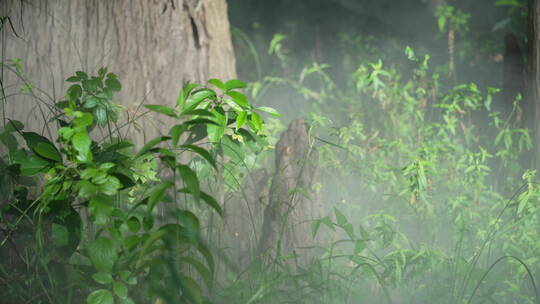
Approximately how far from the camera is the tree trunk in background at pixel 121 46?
2623 mm

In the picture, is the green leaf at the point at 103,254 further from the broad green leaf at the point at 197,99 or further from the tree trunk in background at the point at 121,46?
the tree trunk in background at the point at 121,46

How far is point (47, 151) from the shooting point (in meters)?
1.69

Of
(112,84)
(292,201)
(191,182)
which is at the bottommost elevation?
(292,201)

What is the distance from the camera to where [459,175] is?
312cm

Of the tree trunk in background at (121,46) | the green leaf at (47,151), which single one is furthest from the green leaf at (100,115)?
the tree trunk in background at (121,46)

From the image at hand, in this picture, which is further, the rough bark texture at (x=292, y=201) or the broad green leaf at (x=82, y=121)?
the rough bark texture at (x=292, y=201)

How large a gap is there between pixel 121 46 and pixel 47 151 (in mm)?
1297

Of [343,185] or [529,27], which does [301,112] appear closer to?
[343,185]

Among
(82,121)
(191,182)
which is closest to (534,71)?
(191,182)

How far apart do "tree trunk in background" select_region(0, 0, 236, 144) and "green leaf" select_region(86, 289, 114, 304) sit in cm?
97

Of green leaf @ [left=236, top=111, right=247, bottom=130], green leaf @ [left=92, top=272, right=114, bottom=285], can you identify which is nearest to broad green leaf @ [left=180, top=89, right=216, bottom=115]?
green leaf @ [left=236, top=111, right=247, bottom=130]

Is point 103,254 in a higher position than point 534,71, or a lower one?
lower

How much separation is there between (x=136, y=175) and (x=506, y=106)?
246 centimetres

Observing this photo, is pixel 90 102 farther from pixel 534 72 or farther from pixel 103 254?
pixel 534 72
